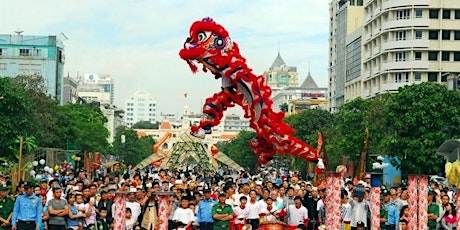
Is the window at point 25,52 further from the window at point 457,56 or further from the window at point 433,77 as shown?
the window at point 457,56

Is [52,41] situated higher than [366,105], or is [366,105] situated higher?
[52,41]

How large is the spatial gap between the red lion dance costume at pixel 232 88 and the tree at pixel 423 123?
18.4m

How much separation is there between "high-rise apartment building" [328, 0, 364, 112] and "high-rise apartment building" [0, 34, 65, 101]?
1177 inches

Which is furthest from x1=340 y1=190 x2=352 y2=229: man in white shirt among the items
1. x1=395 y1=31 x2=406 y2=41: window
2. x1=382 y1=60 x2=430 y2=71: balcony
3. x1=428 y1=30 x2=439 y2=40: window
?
x1=395 y1=31 x2=406 y2=41: window

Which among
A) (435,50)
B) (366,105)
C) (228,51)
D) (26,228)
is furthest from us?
(435,50)

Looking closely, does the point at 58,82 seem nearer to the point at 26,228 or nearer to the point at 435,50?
the point at 435,50

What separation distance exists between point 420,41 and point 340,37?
26771mm

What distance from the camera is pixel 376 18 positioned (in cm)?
8375

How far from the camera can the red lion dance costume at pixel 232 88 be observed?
3012 cm

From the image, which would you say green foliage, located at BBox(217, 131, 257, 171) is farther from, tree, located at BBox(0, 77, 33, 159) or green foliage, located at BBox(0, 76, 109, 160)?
tree, located at BBox(0, 77, 33, 159)

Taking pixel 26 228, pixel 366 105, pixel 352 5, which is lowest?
pixel 26 228

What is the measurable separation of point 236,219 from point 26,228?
4.76m

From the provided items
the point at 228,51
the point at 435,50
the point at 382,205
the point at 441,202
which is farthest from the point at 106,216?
the point at 435,50

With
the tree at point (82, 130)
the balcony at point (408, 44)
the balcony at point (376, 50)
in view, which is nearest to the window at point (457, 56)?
the balcony at point (408, 44)
